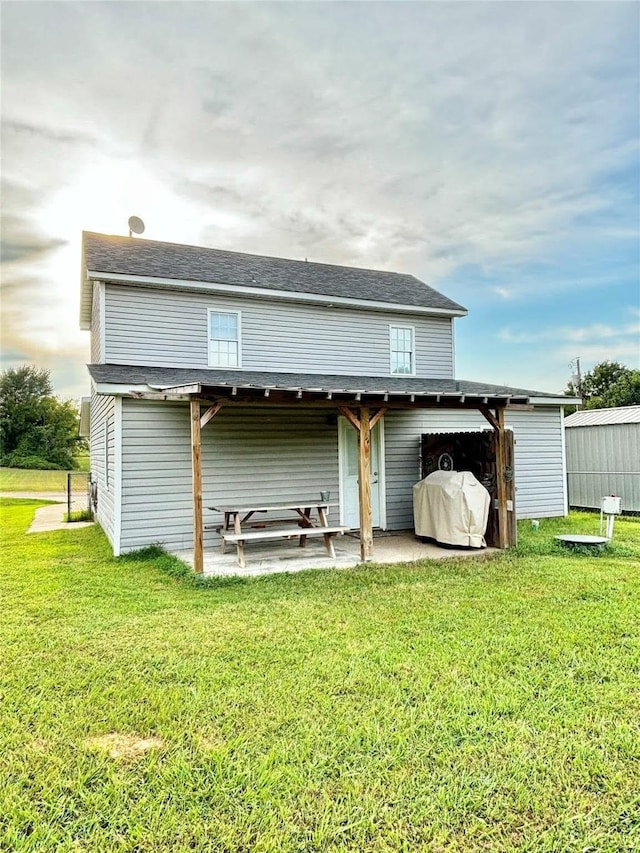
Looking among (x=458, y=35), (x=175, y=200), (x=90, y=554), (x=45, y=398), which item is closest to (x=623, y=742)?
(x=90, y=554)

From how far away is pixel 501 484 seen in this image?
8.02 m

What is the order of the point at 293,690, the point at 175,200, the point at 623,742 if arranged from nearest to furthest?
the point at 623,742
the point at 293,690
the point at 175,200

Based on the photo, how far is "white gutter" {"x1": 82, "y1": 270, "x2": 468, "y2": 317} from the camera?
29.7 feet

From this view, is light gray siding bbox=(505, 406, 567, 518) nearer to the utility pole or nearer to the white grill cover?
A: the white grill cover

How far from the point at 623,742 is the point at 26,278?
17397mm

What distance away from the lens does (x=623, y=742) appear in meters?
2.75

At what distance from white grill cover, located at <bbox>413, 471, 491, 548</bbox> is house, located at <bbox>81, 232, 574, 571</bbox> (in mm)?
386

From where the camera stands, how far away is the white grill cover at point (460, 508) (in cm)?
789

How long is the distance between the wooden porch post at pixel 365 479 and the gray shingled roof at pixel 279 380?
53cm

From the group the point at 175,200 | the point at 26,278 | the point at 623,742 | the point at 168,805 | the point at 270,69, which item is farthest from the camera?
the point at 26,278

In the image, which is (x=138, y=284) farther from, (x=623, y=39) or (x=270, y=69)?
(x=623, y=39)

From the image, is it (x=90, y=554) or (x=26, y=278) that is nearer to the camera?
(x=90, y=554)

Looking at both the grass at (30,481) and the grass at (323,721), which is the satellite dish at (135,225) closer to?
the grass at (323,721)

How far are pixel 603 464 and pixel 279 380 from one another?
922 cm
